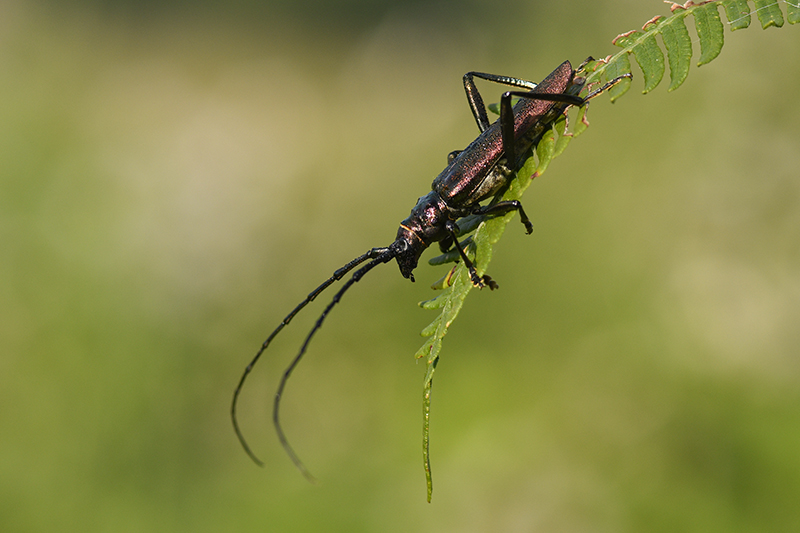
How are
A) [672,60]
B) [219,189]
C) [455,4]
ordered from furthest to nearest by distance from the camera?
[455,4] → [219,189] → [672,60]

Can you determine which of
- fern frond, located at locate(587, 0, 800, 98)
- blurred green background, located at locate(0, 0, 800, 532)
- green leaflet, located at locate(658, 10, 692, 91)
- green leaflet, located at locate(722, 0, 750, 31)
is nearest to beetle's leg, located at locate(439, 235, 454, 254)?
fern frond, located at locate(587, 0, 800, 98)

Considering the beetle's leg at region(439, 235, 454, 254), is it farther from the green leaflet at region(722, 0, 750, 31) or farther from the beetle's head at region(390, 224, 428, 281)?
the green leaflet at region(722, 0, 750, 31)

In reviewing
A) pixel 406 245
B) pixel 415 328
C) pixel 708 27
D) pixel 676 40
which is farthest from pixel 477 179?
pixel 415 328

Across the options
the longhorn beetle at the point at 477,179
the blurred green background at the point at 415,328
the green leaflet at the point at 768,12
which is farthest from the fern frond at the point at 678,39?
the blurred green background at the point at 415,328

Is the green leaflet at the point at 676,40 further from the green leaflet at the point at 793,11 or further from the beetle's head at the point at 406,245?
the beetle's head at the point at 406,245

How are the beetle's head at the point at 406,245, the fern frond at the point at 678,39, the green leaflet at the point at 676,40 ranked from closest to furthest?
the fern frond at the point at 678,39
the green leaflet at the point at 676,40
the beetle's head at the point at 406,245

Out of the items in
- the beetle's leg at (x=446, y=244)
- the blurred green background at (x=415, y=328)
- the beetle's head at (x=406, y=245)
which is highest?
the beetle's head at (x=406, y=245)

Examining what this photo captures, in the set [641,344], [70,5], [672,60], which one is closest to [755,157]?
[641,344]

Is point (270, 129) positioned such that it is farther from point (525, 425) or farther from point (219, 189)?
point (525, 425)
